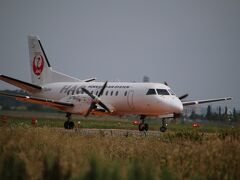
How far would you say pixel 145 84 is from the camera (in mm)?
37438

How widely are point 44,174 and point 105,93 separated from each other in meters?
28.0

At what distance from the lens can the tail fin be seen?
149 ft

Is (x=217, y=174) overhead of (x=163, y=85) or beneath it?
beneath

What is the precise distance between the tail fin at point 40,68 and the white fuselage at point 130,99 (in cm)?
505

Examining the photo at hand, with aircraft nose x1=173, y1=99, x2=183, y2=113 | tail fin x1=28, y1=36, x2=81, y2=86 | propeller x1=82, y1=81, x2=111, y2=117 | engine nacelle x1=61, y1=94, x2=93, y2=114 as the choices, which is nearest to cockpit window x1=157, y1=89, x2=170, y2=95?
aircraft nose x1=173, y1=99, x2=183, y2=113

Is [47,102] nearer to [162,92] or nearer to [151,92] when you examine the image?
[151,92]

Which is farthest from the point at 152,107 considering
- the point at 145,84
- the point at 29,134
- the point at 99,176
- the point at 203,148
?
the point at 99,176

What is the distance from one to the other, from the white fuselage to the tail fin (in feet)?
16.6

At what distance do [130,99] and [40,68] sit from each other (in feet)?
37.8

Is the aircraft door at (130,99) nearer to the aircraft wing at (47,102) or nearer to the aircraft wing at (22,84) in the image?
→ the aircraft wing at (47,102)

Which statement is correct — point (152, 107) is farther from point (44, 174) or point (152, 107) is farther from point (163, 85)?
point (44, 174)

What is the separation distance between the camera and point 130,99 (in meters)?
36.9

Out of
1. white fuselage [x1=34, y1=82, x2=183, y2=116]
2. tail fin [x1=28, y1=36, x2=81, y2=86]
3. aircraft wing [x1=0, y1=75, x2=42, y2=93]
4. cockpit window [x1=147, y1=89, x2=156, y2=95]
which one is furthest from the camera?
tail fin [x1=28, y1=36, x2=81, y2=86]

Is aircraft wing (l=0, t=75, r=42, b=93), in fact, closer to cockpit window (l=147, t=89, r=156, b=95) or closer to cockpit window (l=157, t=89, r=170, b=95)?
cockpit window (l=147, t=89, r=156, b=95)
